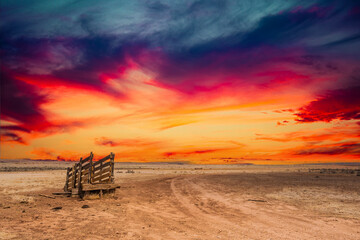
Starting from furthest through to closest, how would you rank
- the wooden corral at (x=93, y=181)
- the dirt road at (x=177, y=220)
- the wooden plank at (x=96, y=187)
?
the wooden corral at (x=93, y=181) → the wooden plank at (x=96, y=187) → the dirt road at (x=177, y=220)

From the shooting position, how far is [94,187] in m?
17.1

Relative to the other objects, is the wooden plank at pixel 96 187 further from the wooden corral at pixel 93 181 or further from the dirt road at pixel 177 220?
the dirt road at pixel 177 220

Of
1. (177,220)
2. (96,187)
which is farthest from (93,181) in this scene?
(177,220)

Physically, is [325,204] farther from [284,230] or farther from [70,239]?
[70,239]

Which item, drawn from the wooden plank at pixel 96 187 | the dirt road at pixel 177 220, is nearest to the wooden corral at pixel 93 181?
the wooden plank at pixel 96 187

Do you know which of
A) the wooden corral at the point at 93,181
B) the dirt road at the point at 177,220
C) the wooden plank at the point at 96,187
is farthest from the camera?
the wooden corral at the point at 93,181

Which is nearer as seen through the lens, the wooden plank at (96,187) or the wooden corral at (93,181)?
the wooden plank at (96,187)

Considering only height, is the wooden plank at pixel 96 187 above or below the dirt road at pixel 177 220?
above

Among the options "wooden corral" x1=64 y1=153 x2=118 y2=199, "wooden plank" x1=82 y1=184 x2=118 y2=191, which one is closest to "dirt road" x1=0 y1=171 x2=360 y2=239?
"wooden plank" x1=82 y1=184 x2=118 y2=191

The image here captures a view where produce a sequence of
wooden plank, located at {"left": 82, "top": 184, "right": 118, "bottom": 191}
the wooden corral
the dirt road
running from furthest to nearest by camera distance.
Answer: the wooden corral, wooden plank, located at {"left": 82, "top": 184, "right": 118, "bottom": 191}, the dirt road

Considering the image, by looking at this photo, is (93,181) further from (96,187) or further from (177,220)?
(177,220)

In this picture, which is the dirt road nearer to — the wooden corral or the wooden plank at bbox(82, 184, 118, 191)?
the wooden plank at bbox(82, 184, 118, 191)

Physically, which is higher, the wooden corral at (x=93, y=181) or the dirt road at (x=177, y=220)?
the wooden corral at (x=93, y=181)

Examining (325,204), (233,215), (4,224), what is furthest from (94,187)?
(325,204)
